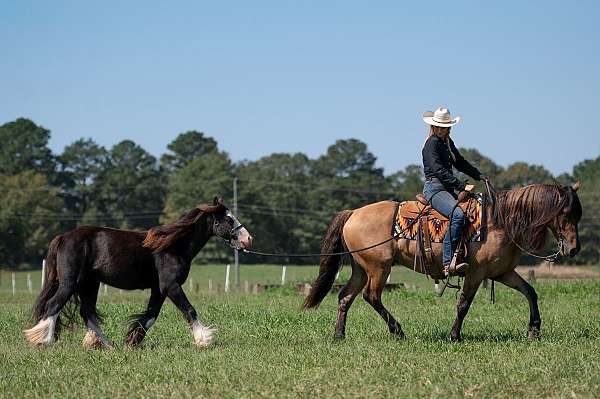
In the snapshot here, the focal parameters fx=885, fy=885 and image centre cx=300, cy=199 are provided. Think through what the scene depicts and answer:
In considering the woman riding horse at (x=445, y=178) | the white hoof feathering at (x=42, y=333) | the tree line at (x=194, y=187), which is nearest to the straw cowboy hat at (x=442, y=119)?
the woman riding horse at (x=445, y=178)

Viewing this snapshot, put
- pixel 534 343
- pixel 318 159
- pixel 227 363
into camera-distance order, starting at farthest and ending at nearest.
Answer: pixel 318 159 → pixel 534 343 → pixel 227 363

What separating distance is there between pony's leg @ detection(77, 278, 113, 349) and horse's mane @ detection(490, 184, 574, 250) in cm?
564

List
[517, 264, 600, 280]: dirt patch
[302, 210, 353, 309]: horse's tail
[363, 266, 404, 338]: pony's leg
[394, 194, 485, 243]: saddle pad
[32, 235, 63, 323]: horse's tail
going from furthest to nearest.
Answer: [517, 264, 600, 280]: dirt patch < [302, 210, 353, 309]: horse's tail < [363, 266, 404, 338]: pony's leg < [394, 194, 485, 243]: saddle pad < [32, 235, 63, 323]: horse's tail

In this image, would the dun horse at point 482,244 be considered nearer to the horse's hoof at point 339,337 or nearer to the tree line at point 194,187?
the horse's hoof at point 339,337

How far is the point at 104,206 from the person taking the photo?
102 meters

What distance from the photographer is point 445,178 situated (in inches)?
484

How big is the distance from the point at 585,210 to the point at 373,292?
8061 cm

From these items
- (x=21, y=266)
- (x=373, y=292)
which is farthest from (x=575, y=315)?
(x=21, y=266)

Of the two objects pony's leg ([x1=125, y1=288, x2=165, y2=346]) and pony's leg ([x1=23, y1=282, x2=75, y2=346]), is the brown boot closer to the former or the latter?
pony's leg ([x1=125, y1=288, x2=165, y2=346])

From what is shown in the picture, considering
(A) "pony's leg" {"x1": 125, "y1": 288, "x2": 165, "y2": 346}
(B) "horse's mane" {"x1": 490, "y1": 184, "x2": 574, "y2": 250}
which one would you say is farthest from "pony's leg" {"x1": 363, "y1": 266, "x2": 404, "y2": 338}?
(A) "pony's leg" {"x1": 125, "y1": 288, "x2": 165, "y2": 346}

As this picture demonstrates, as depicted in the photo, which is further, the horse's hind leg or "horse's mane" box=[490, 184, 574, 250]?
"horse's mane" box=[490, 184, 574, 250]

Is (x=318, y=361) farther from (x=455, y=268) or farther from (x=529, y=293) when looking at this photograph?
(x=529, y=293)

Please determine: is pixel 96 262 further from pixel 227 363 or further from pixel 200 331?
pixel 227 363

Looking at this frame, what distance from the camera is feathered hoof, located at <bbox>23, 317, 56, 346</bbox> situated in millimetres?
11852
